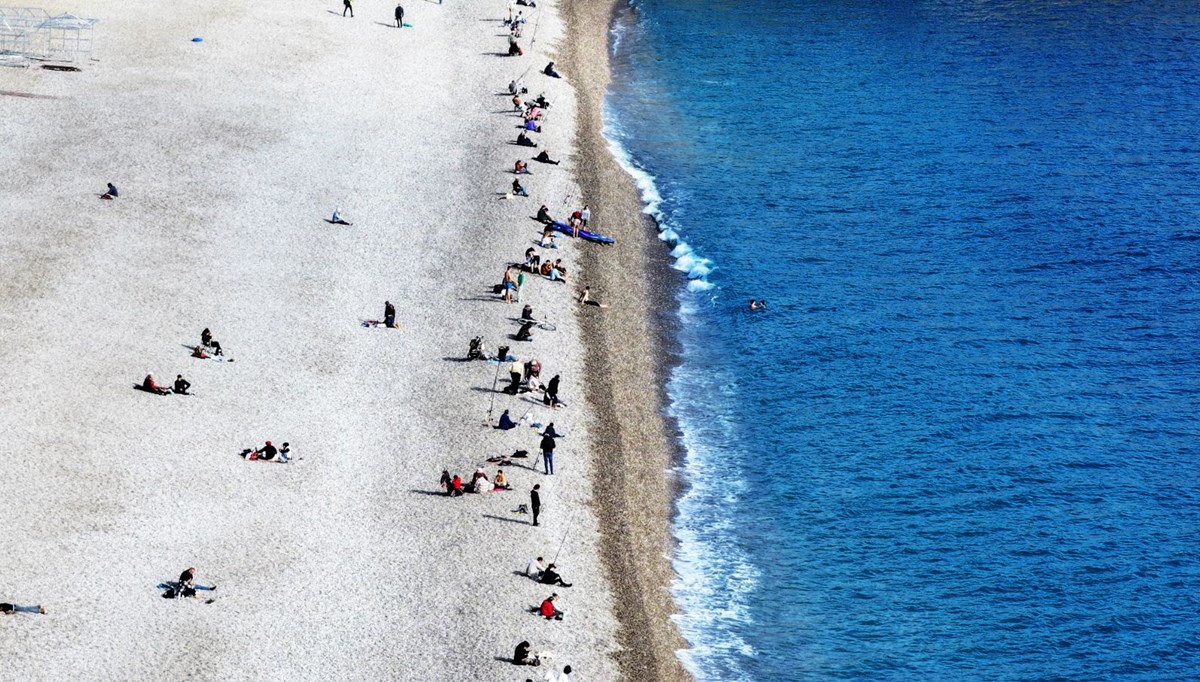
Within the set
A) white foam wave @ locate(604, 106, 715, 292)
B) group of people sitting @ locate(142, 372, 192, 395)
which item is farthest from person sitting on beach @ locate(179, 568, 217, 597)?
white foam wave @ locate(604, 106, 715, 292)

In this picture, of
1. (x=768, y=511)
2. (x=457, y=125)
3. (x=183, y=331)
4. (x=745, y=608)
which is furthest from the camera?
(x=457, y=125)

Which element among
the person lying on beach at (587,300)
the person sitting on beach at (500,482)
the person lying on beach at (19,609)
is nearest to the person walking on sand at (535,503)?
the person sitting on beach at (500,482)

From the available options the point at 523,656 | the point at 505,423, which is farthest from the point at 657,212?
the point at 523,656

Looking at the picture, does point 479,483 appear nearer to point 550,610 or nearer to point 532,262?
point 550,610

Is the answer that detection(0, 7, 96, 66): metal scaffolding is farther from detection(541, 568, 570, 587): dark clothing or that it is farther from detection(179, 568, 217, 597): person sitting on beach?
detection(541, 568, 570, 587): dark clothing

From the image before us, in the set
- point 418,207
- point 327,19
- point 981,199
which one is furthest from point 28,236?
point 981,199

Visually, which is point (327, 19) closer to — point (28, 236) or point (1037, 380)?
point (28, 236)

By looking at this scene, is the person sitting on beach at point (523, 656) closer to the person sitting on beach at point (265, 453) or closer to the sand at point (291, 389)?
the sand at point (291, 389)
